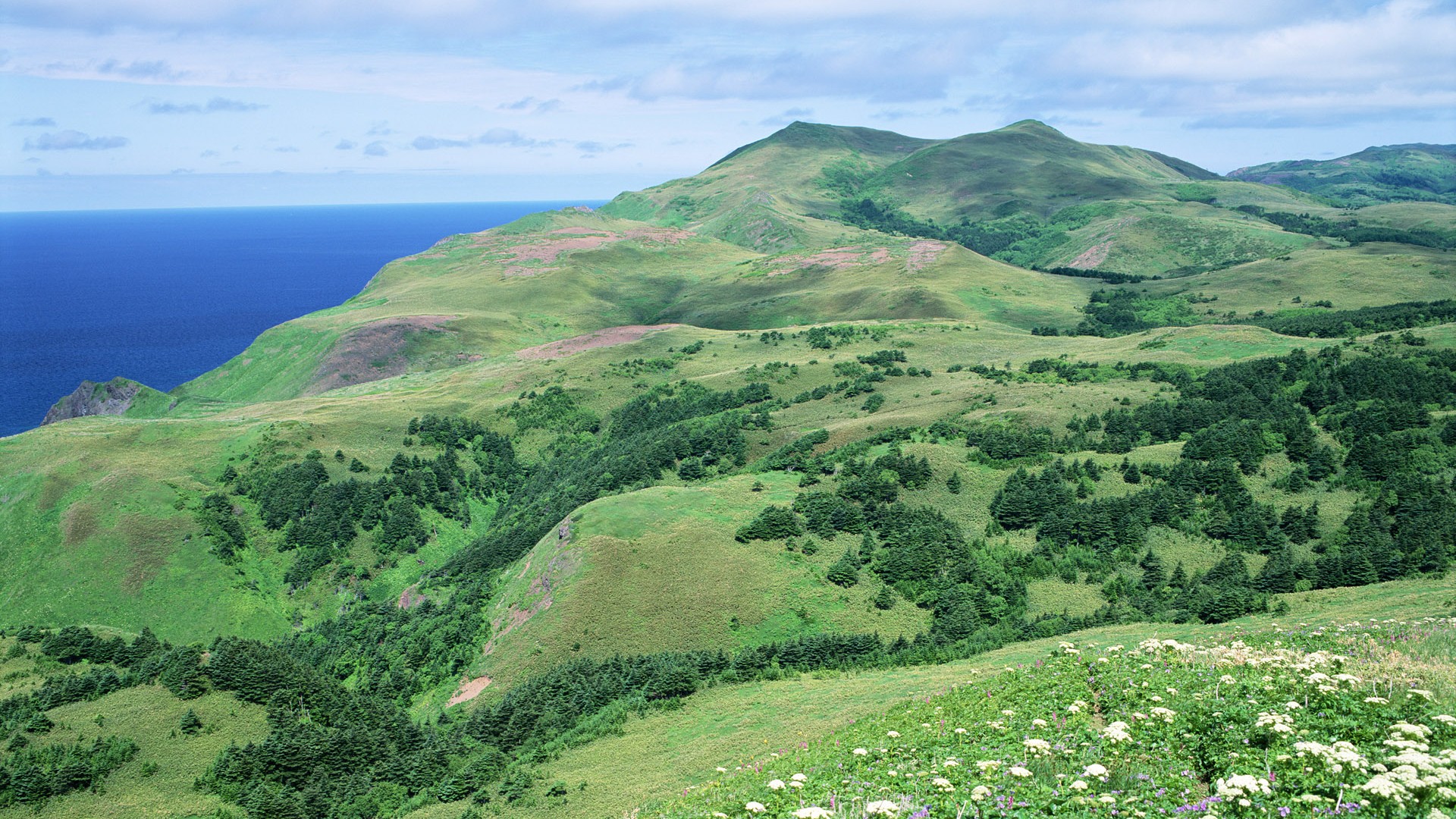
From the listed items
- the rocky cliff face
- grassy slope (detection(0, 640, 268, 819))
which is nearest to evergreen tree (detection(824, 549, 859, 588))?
grassy slope (detection(0, 640, 268, 819))

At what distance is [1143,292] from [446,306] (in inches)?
6567

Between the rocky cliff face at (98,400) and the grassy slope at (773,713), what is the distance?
483ft

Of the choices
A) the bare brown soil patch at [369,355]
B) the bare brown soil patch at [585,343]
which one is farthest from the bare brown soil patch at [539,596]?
the bare brown soil patch at [369,355]

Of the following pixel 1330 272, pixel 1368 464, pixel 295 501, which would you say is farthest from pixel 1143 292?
pixel 295 501

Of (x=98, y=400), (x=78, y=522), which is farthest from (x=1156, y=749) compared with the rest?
(x=98, y=400)

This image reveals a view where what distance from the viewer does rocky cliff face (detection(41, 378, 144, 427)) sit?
472 feet

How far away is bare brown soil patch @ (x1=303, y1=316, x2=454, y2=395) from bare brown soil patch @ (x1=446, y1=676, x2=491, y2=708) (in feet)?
370

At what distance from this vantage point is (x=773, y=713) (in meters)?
36.9

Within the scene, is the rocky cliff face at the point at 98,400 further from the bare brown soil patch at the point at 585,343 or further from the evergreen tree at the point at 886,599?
the evergreen tree at the point at 886,599

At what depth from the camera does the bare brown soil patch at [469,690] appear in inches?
2061

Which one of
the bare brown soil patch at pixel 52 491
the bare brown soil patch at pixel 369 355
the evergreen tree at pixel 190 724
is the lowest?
the evergreen tree at pixel 190 724

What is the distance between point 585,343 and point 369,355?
149 feet

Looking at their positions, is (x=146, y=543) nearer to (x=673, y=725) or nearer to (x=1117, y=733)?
(x=673, y=725)

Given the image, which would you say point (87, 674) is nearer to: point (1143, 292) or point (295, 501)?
point (295, 501)
